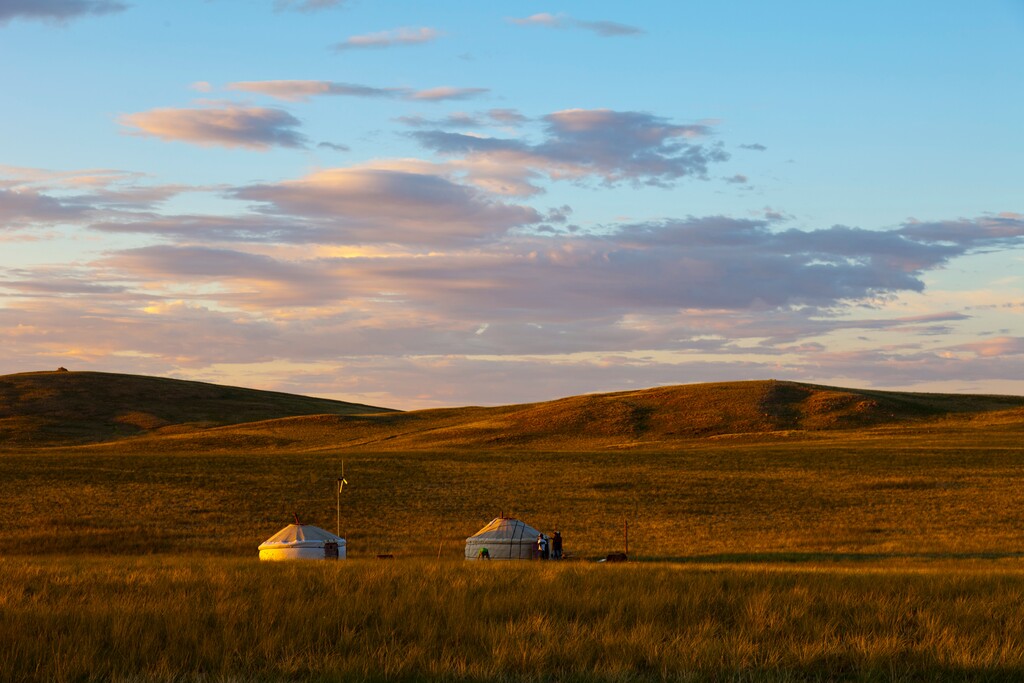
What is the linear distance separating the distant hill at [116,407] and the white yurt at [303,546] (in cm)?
8446

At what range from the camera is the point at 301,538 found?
120ft

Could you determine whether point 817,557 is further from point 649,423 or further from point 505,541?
point 649,423

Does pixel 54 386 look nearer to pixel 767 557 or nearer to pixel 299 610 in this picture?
pixel 767 557

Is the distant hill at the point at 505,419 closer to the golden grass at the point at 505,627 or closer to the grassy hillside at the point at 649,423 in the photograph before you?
the grassy hillside at the point at 649,423

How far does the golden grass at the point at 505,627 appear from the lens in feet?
41.2

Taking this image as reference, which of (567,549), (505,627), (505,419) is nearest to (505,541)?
(567,549)

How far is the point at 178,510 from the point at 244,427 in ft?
229

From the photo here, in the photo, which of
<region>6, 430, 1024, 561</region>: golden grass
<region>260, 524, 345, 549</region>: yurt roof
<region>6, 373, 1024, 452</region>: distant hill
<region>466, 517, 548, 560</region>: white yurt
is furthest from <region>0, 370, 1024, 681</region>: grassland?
<region>260, 524, 345, 549</region>: yurt roof

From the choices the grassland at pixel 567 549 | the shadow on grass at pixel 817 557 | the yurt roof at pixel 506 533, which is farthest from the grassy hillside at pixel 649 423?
the shadow on grass at pixel 817 557

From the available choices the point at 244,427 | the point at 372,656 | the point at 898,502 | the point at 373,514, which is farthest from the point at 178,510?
the point at 244,427

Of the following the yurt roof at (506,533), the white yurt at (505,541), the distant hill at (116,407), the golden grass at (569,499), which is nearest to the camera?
the white yurt at (505,541)

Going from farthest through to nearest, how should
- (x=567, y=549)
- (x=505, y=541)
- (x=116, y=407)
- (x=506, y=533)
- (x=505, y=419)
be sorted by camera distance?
(x=116, y=407)
(x=505, y=419)
(x=567, y=549)
(x=506, y=533)
(x=505, y=541)

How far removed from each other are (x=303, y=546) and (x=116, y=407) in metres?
112

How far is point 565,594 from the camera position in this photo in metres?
18.6
